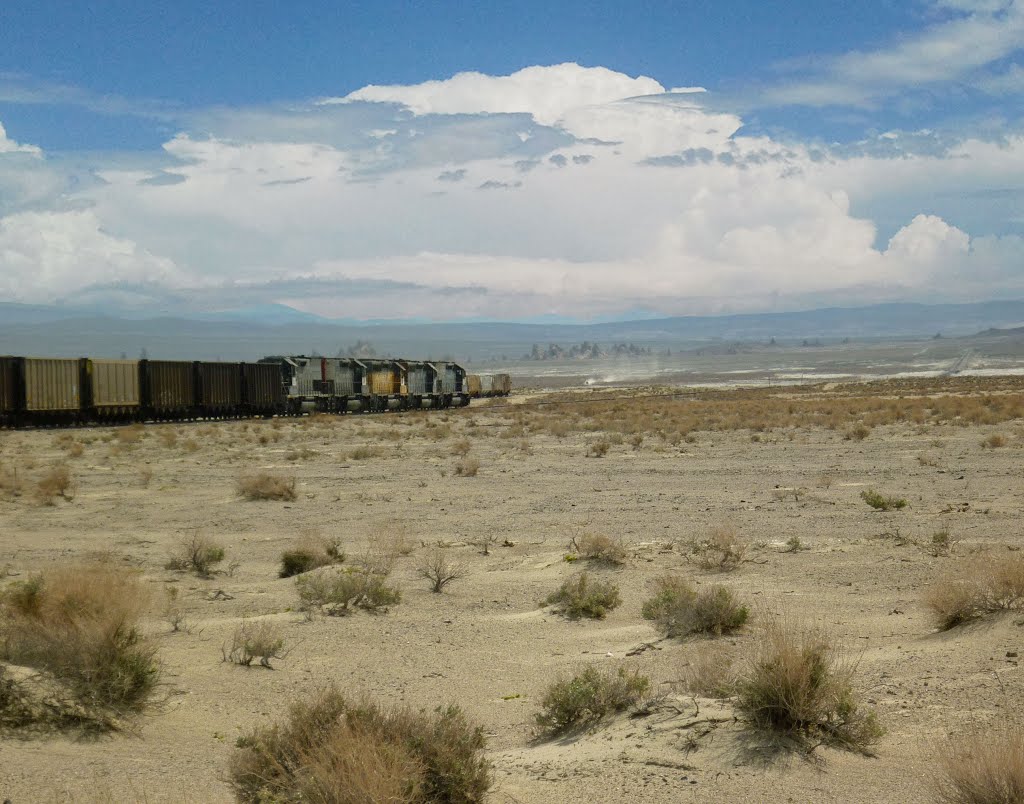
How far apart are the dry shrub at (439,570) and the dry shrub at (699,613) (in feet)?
10.7

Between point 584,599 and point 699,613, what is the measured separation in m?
1.70

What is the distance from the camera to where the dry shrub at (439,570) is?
41.2ft

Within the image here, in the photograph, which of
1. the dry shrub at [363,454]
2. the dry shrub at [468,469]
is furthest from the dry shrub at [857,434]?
the dry shrub at [363,454]

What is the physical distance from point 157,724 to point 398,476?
61.3ft

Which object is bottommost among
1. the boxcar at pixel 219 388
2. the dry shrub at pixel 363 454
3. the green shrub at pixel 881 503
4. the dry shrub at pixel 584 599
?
the dry shrub at pixel 363 454

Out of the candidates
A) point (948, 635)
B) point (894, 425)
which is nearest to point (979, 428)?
point (894, 425)

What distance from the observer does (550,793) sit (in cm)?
585

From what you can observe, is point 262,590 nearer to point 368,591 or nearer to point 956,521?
point 368,591

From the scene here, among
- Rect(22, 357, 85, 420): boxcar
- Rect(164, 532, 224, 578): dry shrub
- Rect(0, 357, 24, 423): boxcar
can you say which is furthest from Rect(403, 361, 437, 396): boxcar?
Rect(164, 532, 224, 578): dry shrub

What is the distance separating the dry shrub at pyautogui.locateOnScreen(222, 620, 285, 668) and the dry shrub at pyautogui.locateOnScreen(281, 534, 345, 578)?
12.5 ft

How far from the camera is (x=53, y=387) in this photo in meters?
45.1

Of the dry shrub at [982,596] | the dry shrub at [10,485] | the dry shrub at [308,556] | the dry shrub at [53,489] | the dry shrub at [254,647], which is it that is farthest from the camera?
the dry shrub at [10,485]

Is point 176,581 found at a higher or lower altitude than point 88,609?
lower

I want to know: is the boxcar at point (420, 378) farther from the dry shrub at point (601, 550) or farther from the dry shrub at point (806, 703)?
the dry shrub at point (806, 703)
